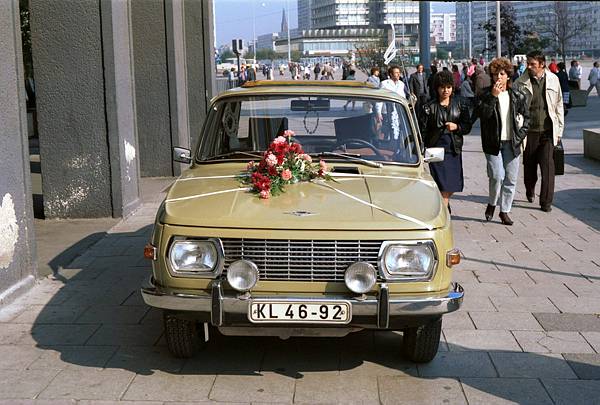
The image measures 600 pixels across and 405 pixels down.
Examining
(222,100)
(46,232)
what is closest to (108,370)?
(222,100)

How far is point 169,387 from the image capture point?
5418 millimetres

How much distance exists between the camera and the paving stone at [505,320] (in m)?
6.64

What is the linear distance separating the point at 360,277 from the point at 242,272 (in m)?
0.66

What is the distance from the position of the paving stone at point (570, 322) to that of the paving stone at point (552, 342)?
0.45 ft

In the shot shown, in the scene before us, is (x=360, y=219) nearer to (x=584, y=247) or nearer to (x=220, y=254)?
(x=220, y=254)

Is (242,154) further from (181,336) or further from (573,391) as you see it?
(573,391)

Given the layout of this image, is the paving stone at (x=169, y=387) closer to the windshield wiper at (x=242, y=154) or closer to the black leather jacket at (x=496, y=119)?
the windshield wiper at (x=242, y=154)

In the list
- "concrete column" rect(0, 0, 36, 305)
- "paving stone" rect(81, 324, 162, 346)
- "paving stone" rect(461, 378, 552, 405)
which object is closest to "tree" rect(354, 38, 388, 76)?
"concrete column" rect(0, 0, 36, 305)

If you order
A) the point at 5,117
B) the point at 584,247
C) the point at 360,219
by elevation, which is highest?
the point at 5,117

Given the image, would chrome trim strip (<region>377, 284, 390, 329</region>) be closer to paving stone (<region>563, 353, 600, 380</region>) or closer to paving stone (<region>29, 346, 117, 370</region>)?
paving stone (<region>563, 353, 600, 380</region>)

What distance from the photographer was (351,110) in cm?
681

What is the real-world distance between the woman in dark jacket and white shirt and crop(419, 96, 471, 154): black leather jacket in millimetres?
847

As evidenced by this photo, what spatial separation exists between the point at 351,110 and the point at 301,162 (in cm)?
80

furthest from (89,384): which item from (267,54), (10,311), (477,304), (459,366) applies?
(267,54)
